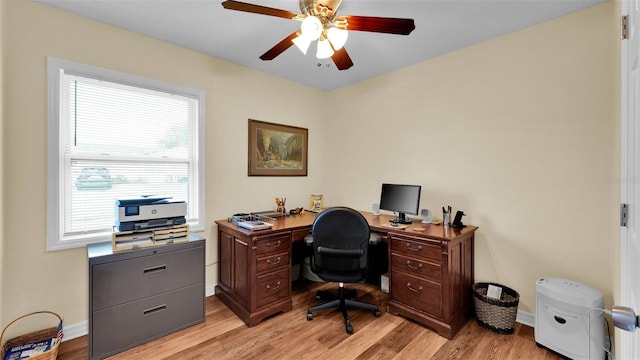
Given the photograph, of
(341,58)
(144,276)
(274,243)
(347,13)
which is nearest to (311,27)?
(341,58)

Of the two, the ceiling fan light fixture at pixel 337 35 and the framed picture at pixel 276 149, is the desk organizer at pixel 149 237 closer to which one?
the framed picture at pixel 276 149

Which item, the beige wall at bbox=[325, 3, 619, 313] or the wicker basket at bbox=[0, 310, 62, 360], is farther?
the beige wall at bbox=[325, 3, 619, 313]

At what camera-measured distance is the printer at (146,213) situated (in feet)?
6.94

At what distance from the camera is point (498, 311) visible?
7.29 feet

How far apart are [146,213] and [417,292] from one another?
2.40 meters

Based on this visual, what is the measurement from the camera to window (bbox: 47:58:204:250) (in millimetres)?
2102

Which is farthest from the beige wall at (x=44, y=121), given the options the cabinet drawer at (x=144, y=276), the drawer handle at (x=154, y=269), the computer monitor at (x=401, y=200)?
the computer monitor at (x=401, y=200)

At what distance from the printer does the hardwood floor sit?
3.01 ft

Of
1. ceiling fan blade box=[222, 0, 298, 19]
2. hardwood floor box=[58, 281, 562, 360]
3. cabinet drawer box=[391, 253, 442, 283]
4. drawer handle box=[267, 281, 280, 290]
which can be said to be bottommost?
hardwood floor box=[58, 281, 562, 360]

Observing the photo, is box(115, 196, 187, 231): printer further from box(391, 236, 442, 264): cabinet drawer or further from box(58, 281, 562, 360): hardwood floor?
box(391, 236, 442, 264): cabinet drawer

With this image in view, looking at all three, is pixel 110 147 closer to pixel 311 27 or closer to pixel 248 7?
pixel 248 7

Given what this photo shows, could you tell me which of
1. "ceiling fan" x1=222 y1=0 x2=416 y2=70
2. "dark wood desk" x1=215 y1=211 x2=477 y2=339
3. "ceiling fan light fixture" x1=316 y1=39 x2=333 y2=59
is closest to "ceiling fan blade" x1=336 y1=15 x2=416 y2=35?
"ceiling fan" x1=222 y1=0 x2=416 y2=70

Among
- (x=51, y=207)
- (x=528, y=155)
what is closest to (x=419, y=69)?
(x=528, y=155)

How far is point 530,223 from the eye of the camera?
92.1 inches
